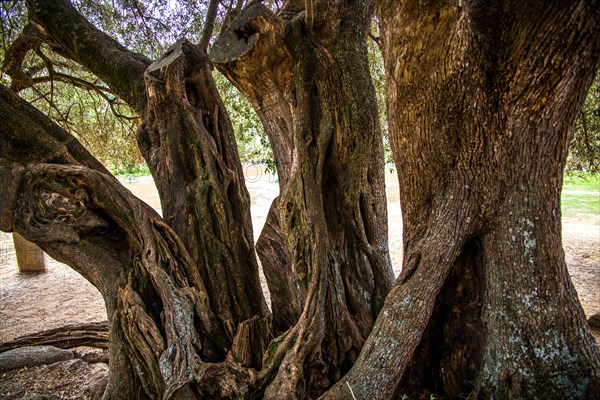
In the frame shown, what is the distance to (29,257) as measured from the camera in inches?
372

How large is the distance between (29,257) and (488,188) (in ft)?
35.0

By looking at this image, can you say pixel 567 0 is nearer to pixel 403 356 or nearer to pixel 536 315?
pixel 536 315

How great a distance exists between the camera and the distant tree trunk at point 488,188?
200 cm

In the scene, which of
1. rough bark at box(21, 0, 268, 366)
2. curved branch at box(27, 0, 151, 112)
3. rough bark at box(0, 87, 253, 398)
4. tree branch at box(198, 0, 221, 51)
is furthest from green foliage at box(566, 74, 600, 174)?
curved branch at box(27, 0, 151, 112)

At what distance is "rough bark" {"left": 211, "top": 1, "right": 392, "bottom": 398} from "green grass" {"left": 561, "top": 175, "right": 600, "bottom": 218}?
11775 mm

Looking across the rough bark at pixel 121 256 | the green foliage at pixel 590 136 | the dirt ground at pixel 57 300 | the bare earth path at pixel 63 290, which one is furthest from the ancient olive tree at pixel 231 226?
the bare earth path at pixel 63 290

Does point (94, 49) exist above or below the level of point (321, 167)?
above

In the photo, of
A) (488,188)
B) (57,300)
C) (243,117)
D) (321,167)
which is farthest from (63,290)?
(488,188)

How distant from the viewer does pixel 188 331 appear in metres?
2.88

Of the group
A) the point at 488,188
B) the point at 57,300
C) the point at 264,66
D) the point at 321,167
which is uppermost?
the point at 264,66

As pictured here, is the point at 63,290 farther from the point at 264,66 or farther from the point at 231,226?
the point at 264,66

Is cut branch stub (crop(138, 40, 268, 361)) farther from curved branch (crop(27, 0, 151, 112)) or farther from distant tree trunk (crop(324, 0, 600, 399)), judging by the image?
distant tree trunk (crop(324, 0, 600, 399))

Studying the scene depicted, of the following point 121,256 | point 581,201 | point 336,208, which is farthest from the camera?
point 581,201

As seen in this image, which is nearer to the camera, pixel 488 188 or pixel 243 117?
pixel 488 188
